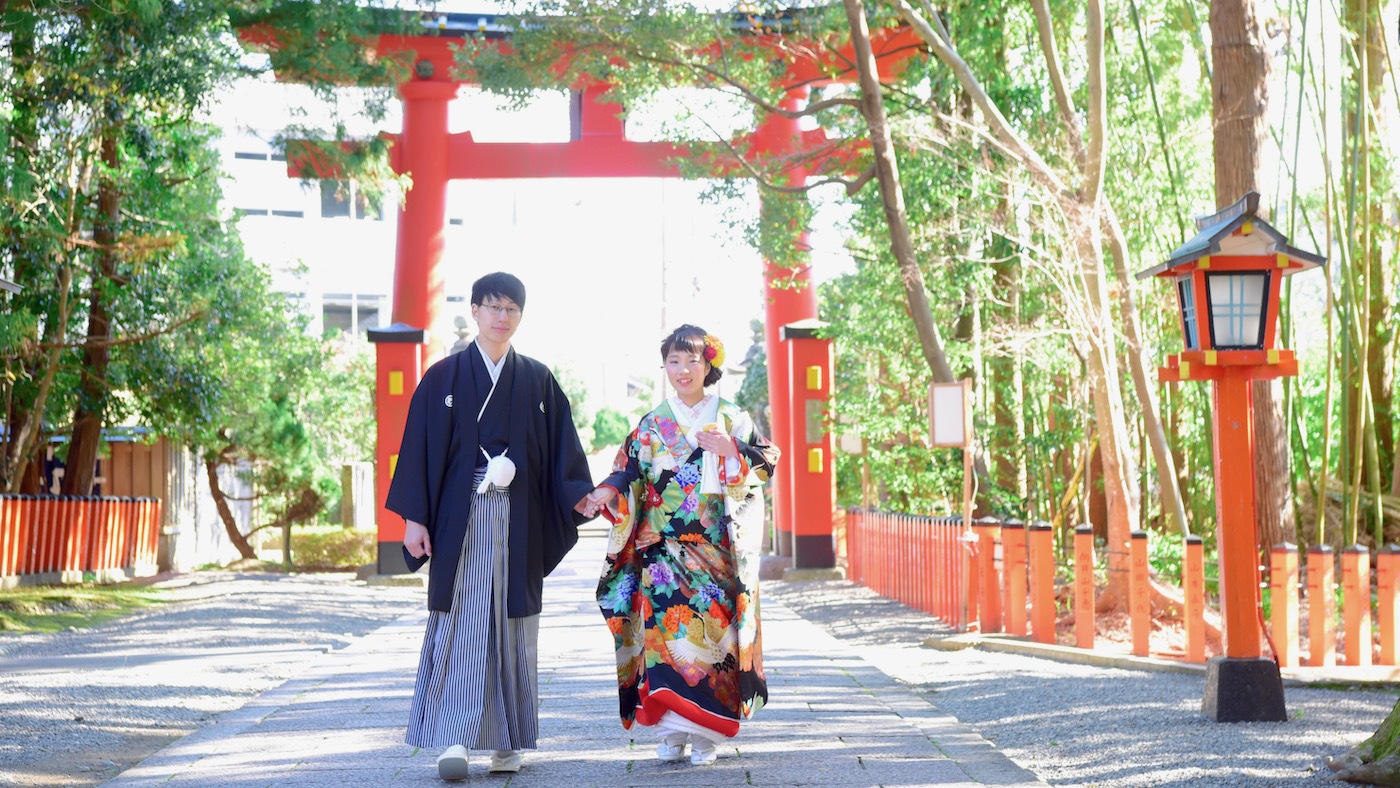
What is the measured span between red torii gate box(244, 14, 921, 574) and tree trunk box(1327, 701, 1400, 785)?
9226 mm

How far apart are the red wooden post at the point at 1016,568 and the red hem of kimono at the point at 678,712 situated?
12.7 feet

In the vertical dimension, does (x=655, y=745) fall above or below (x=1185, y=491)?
below

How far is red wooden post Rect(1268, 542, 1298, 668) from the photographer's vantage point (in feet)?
20.9

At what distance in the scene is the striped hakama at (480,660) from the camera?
3.95 metres

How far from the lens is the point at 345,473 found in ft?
60.4

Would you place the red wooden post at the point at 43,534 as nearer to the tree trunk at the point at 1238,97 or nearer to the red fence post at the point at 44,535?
the red fence post at the point at 44,535

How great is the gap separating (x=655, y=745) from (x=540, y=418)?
1194 mm

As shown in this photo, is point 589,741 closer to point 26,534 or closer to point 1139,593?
point 1139,593

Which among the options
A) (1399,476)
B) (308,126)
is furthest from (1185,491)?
(308,126)

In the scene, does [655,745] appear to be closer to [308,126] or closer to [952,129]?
[952,129]

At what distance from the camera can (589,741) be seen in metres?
4.64

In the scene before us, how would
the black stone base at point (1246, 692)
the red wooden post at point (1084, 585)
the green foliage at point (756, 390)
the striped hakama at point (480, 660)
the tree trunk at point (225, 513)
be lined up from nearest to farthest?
the striped hakama at point (480, 660) < the black stone base at point (1246, 692) < the red wooden post at point (1084, 585) < the tree trunk at point (225, 513) < the green foliage at point (756, 390)

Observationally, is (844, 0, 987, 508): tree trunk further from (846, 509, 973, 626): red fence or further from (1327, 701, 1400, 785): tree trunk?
(1327, 701, 1400, 785): tree trunk

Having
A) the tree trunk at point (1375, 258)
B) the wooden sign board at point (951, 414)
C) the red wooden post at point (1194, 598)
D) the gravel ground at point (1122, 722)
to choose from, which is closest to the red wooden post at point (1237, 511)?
the gravel ground at point (1122, 722)
